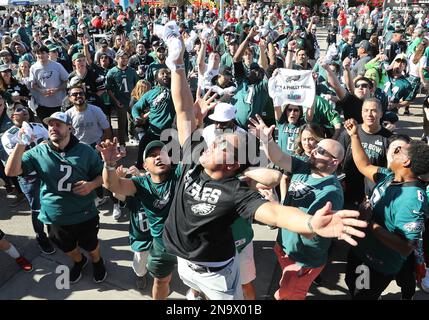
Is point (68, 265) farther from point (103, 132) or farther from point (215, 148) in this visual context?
point (215, 148)

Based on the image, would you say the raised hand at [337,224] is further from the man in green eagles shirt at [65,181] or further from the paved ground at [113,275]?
the man in green eagles shirt at [65,181]

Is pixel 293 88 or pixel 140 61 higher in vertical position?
pixel 293 88

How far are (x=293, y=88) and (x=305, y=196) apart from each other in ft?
7.03

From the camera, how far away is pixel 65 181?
3891mm

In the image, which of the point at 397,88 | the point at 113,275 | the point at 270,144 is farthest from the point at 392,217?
the point at 397,88

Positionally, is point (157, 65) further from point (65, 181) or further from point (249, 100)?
point (65, 181)

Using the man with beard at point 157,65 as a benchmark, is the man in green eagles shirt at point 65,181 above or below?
below

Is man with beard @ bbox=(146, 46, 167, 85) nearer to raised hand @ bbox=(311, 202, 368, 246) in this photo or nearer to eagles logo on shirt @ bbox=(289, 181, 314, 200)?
eagles logo on shirt @ bbox=(289, 181, 314, 200)

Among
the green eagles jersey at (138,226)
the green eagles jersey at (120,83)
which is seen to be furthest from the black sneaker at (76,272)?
the green eagles jersey at (120,83)

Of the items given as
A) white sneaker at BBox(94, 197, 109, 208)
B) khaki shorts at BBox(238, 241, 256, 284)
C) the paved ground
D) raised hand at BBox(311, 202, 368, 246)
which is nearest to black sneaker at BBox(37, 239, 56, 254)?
the paved ground

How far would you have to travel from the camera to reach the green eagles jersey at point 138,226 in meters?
3.85

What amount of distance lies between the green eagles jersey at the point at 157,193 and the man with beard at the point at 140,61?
5.69 m
